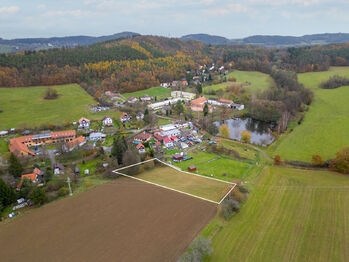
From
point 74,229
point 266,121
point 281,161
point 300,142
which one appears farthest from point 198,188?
point 266,121

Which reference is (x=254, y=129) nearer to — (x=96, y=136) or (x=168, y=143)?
(x=168, y=143)

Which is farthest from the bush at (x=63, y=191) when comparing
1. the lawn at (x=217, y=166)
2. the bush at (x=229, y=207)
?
the bush at (x=229, y=207)

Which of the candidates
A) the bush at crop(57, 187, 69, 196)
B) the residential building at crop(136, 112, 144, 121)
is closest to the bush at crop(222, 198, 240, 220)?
the bush at crop(57, 187, 69, 196)

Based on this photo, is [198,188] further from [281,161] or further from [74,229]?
[281,161]

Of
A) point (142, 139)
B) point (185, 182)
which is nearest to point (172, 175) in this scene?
point (185, 182)

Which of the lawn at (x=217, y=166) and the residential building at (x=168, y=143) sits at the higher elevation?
the residential building at (x=168, y=143)

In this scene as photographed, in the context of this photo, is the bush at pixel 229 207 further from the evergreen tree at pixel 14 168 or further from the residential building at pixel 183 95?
the residential building at pixel 183 95
